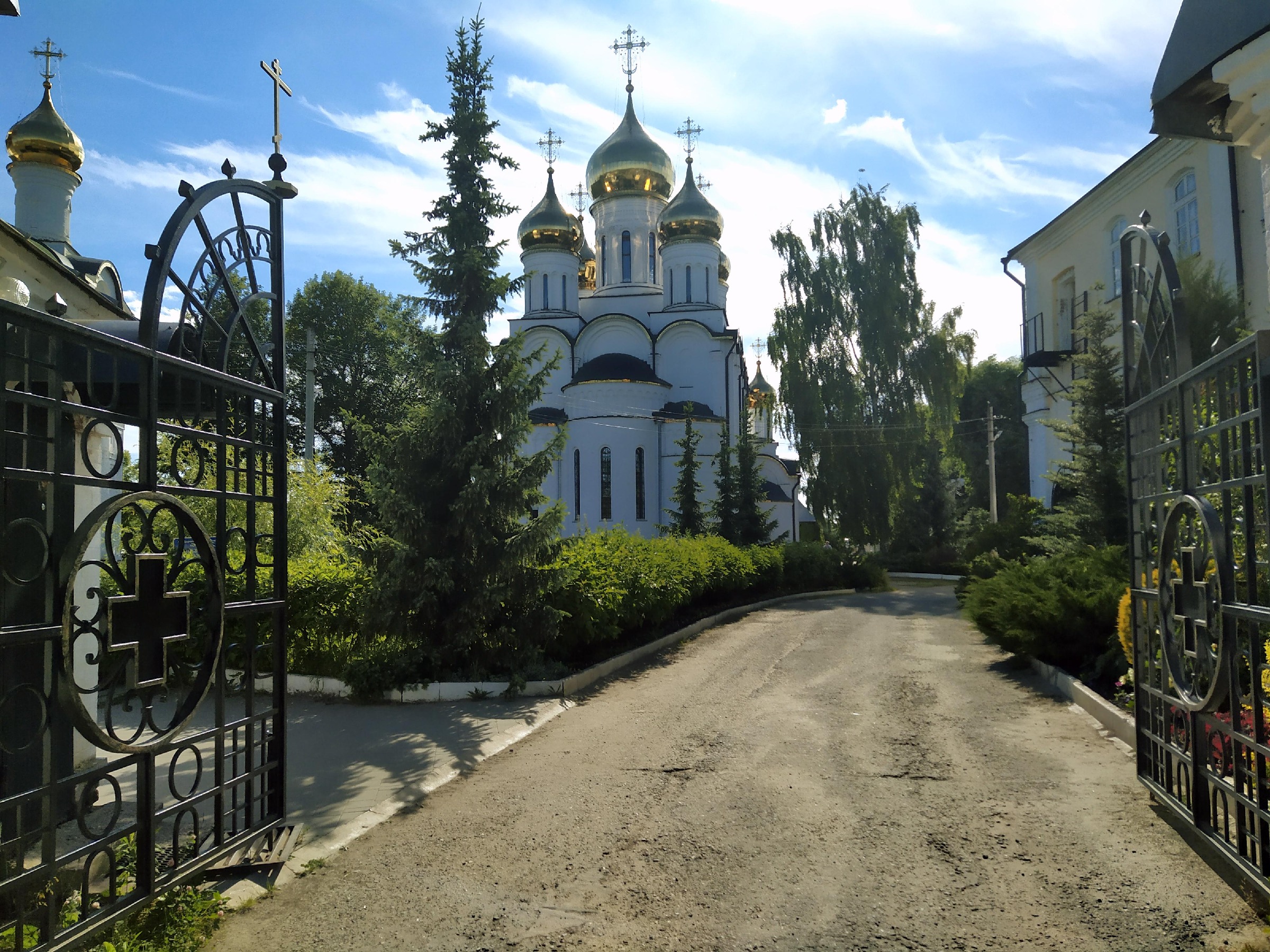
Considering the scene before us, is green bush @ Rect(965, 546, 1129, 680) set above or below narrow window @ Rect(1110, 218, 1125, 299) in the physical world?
below

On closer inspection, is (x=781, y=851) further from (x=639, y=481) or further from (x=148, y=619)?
(x=639, y=481)

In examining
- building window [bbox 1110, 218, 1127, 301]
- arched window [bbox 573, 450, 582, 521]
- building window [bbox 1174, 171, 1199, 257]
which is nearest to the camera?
building window [bbox 1174, 171, 1199, 257]

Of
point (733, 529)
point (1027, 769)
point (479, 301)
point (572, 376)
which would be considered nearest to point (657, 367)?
point (572, 376)

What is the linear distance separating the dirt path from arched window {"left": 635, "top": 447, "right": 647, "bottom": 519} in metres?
25.6

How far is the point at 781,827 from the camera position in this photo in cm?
495

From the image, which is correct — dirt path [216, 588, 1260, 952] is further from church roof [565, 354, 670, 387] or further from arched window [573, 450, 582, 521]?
church roof [565, 354, 670, 387]

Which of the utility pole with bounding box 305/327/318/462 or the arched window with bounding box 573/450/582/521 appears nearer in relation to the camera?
the utility pole with bounding box 305/327/318/462

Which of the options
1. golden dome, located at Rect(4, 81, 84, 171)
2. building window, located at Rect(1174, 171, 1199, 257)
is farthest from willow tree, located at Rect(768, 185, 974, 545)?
golden dome, located at Rect(4, 81, 84, 171)

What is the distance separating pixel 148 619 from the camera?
143 inches

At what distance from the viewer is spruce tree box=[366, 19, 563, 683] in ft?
31.0

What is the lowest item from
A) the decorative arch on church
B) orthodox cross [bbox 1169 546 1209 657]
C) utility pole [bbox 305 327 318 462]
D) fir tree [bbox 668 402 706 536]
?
orthodox cross [bbox 1169 546 1209 657]

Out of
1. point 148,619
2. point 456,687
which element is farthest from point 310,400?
point 148,619

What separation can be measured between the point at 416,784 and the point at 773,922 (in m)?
3.04

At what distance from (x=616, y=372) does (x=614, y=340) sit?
3.95m
